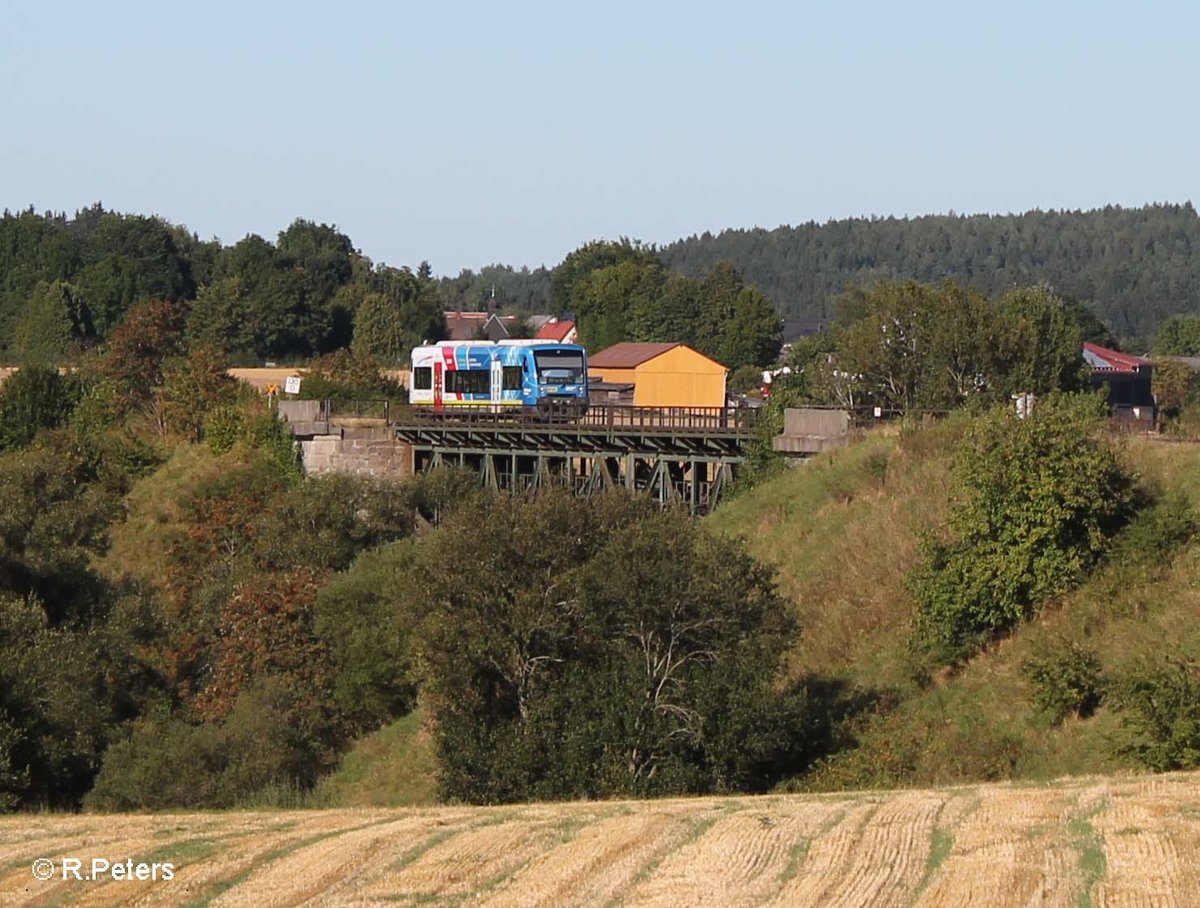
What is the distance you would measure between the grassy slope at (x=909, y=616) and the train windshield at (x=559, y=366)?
1644 centimetres

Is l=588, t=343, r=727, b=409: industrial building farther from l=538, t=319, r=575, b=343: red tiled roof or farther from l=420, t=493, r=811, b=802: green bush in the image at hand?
l=538, t=319, r=575, b=343: red tiled roof

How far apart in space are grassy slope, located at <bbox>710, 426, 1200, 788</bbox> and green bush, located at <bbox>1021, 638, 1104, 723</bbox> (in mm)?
242

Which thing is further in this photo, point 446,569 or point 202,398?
point 202,398

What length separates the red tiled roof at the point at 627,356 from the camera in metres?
84.8

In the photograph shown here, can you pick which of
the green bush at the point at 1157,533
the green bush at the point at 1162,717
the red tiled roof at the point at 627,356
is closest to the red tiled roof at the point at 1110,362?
the red tiled roof at the point at 627,356

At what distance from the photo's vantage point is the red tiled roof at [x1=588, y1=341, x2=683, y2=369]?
84.8 metres

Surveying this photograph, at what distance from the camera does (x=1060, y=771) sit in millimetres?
25594

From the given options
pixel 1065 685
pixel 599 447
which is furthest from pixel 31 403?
pixel 1065 685

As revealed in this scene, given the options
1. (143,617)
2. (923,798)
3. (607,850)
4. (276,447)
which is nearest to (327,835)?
(607,850)

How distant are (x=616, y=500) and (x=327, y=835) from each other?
48.3 feet

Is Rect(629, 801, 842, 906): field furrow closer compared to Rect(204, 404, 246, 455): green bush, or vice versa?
Rect(629, 801, 842, 906): field furrow

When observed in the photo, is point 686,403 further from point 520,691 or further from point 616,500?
point 520,691

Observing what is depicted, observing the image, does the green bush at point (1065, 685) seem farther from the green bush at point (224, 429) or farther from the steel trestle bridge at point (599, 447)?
the green bush at point (224, 429)

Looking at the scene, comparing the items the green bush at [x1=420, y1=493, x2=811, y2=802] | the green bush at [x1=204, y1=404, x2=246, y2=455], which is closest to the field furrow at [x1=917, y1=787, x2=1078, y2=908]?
the green bush at [x1=420, y1=493, x2=811, y2=802]
